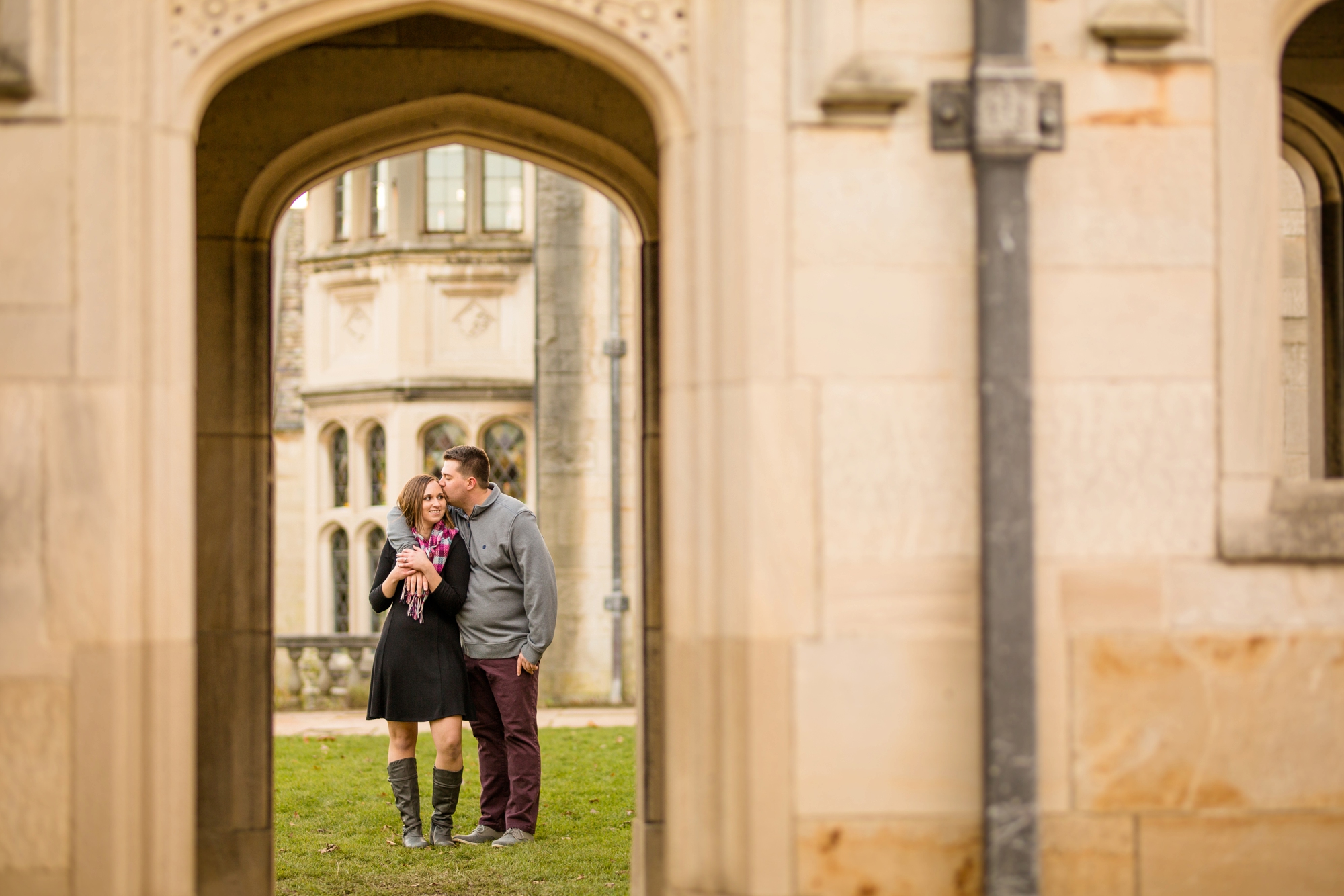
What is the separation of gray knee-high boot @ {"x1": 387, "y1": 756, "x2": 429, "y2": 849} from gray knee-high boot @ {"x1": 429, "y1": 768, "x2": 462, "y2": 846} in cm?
10

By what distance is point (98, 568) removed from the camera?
4.34m

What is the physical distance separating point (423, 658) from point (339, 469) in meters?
11.2

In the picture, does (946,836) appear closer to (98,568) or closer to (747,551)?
(747,551)

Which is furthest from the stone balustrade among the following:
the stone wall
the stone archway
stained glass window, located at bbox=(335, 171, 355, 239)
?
the stone archway

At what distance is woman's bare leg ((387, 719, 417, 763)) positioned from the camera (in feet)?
24.3

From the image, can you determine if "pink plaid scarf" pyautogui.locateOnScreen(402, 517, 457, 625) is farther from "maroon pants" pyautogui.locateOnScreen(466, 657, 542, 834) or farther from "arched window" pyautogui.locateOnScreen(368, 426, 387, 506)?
"arched window" pyautogui.locateOnScreen(368, 426, 387, 506)

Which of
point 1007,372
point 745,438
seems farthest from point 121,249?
point 1007,372

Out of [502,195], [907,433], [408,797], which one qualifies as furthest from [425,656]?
[502,195]

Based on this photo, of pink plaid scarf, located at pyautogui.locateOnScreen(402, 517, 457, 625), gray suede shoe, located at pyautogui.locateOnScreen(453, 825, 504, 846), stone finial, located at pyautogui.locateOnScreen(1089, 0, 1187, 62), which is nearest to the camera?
stone finial, located at pyautogui.locateOnScreen(1089, 0, 1187, 62)

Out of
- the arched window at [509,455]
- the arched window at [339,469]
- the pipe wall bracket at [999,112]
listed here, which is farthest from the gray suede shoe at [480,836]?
the arched window at [339,469]

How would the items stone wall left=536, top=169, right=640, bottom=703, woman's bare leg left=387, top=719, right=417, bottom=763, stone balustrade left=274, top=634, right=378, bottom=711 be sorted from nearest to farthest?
1. woman's bare leg left=387, top=719, right=417, bottom=763
2. stone balustrade left=274, top=634, right=378, bottom=711
3. stone wall left=536, top=169, right=640, bottom=703

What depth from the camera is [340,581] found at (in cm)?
1833

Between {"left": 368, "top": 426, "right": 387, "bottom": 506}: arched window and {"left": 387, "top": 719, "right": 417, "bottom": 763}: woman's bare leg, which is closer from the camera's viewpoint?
{"left": 387, "top": 719, "right": 417, "bottom": 763}: woman's bare leg

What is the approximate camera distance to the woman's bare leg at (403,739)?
741 centimetres
